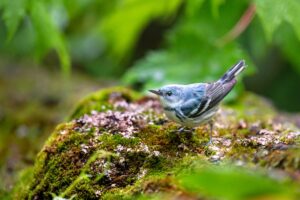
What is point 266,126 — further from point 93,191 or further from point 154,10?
point 154,10

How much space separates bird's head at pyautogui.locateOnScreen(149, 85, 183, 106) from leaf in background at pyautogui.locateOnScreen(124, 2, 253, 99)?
145 cm

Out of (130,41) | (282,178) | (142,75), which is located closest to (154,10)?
(130,41)

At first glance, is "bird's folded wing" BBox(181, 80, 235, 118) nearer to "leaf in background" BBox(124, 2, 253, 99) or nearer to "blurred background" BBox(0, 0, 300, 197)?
"blurred background" BBox(0, 0, 300, 197)

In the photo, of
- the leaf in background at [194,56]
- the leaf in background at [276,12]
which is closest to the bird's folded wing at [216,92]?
the leaf in background at [276,12]

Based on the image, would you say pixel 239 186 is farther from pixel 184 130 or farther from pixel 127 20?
pixel 127 20

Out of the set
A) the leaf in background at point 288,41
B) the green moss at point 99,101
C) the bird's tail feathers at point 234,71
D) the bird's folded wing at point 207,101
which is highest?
the leaf in background at point 288,41

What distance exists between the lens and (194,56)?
15.5ft

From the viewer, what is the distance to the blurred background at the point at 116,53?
3734 mm

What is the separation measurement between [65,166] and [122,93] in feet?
3.58

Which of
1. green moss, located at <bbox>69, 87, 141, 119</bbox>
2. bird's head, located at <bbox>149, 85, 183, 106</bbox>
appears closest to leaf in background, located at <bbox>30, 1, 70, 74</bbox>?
green moss, located at <bbox>69, 87, 141, 119</bbox>

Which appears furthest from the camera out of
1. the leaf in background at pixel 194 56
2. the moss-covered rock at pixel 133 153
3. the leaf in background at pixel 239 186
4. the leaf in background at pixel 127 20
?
the leaf in background at pixel 127 20

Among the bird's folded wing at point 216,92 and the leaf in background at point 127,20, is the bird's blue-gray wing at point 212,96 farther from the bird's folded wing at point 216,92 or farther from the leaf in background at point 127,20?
the leaf in background at point 127,20

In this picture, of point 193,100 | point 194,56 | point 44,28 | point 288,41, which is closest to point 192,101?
point 193,100

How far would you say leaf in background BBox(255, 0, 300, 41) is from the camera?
3248 millimetres
